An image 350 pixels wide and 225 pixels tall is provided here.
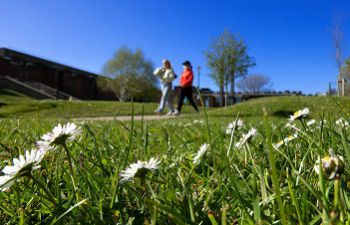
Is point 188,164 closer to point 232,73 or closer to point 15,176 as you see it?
point 15,176

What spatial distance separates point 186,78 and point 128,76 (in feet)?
131

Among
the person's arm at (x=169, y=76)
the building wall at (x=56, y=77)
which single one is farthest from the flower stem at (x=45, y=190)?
the building wall at (x=56, y=77)

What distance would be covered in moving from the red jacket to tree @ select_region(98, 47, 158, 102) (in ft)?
127

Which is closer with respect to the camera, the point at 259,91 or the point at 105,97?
the point at 105,97

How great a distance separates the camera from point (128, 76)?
1972 inches

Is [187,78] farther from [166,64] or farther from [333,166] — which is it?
[333,166]

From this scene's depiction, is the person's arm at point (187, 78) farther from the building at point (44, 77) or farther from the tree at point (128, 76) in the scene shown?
the tree at point (128, 76)

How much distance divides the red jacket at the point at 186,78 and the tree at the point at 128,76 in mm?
38845

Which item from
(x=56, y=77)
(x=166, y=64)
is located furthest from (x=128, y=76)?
(x=166, y=64)

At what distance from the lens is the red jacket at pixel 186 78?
10.9 metres

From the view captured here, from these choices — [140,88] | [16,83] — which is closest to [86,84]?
[140,88]

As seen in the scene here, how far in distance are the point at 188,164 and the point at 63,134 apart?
743 millimetres

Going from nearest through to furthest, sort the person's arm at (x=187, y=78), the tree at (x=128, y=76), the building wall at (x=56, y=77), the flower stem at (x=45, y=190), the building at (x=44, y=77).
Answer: the flower stem at (x=45, y=190) < the person's arm at (x=187, y=78) < the building at (x=44, y=77) < the building wall at (x=56, y=77) < the tree at (x=128, y=76)

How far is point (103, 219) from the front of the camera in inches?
27.8
